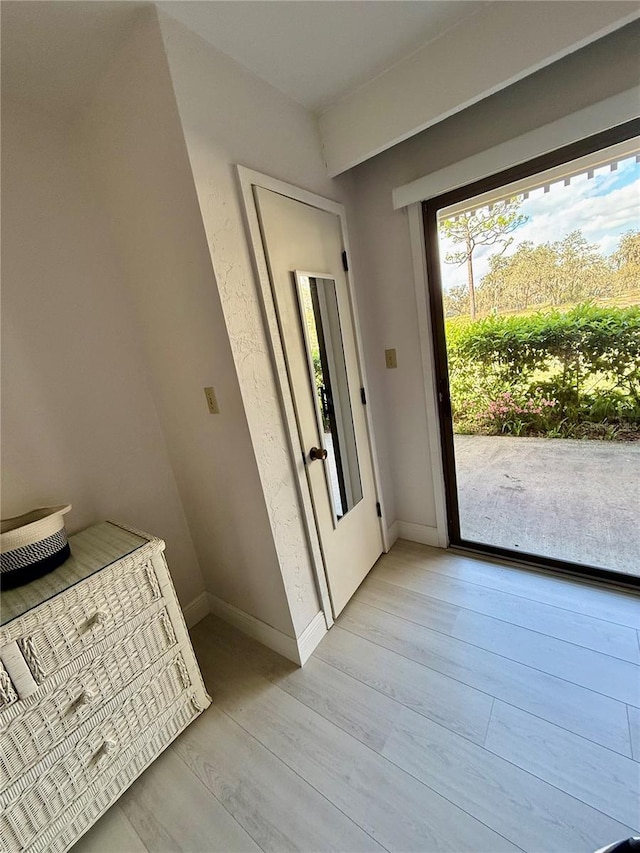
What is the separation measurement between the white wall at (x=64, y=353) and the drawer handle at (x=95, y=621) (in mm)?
517

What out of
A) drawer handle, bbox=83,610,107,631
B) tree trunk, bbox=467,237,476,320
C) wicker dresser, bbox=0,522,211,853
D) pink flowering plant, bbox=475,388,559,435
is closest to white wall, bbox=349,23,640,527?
tree trunk, bbox=467,237,476,320

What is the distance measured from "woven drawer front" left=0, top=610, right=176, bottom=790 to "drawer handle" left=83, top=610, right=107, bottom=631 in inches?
4.4

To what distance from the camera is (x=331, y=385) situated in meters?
1.74

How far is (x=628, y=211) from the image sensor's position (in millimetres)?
1546

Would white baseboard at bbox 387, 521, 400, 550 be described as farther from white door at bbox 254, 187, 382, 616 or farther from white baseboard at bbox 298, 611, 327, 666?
white baseboard at bbox 298, 611, 327, 666

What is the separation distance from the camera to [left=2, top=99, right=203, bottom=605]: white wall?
127 centimetres

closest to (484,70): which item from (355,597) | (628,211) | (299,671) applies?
(628,211)

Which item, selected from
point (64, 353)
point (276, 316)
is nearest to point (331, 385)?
point (276, 316)

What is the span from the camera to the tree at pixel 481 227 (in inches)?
73.4

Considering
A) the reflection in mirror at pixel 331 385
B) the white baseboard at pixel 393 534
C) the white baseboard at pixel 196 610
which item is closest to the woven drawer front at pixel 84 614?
the white baseboard at pixel 196 610

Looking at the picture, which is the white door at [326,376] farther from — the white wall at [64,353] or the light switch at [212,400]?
the white wall at [64,353]

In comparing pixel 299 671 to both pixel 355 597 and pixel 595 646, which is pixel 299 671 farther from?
pixel 595 646

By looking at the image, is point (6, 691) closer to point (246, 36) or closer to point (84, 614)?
point (84, 614)

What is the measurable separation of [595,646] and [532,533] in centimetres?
80
